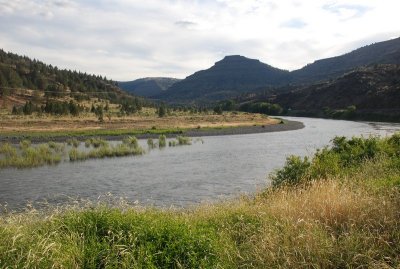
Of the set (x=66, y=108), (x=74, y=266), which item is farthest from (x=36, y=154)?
(x=66, y=108)

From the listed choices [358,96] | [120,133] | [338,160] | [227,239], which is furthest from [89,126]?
[358,96]

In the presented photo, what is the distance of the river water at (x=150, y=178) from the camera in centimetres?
2167

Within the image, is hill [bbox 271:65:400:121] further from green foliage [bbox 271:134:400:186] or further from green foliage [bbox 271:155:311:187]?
green foliage [bbox 271:155:311:187]

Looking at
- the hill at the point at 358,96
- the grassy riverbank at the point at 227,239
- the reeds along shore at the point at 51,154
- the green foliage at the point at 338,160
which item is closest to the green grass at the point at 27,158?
the reeds along shore at the point at 51,154

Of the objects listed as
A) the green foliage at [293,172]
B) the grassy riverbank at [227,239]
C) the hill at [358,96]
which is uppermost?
the hill at [358,96]

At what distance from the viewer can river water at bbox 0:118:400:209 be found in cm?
2167

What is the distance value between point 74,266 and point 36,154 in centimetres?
3097

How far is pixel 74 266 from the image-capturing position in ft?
23.0

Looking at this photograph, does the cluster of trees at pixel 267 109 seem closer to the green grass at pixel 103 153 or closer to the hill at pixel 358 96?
the hill at pixel 358 96

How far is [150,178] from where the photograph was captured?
27516mm

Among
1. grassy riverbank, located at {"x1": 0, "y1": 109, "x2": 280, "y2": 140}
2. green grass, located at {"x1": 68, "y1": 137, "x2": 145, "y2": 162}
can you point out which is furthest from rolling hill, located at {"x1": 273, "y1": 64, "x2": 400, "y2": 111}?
green grass, located at {"x1": 68, "y1": 137, "x2": 145, "y2": 162}

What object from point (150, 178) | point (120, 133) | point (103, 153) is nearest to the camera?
point (150, 178)

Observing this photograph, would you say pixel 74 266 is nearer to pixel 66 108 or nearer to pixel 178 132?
pixel 178 132

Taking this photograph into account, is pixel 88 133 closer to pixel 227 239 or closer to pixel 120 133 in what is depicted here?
pixel 120 133
